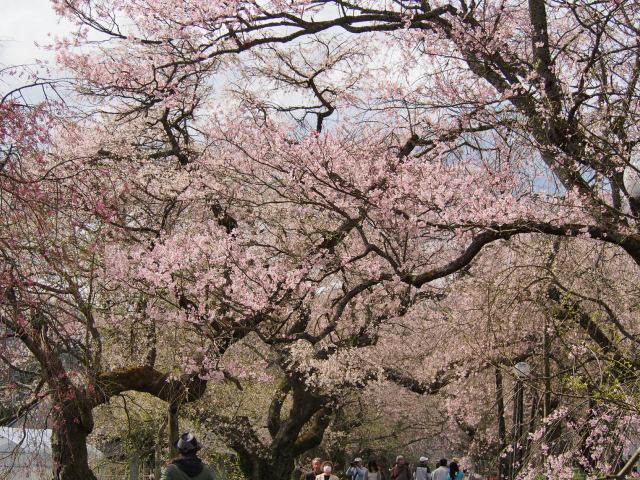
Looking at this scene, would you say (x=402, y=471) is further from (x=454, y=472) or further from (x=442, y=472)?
(x=454, y=472)

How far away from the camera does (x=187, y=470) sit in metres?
5.81

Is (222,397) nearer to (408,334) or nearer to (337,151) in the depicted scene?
(408,334)

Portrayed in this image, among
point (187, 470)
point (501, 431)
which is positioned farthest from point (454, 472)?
point (187, 470)

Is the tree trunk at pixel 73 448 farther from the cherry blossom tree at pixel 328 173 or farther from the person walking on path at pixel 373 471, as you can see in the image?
the person walking on path at pixel 373 471

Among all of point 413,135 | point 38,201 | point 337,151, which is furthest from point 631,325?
point 38,201

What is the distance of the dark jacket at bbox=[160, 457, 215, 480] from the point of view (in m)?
Answer: 5.66

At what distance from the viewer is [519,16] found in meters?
8.70

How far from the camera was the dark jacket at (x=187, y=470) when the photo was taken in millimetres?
5664

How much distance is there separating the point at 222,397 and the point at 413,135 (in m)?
11.6

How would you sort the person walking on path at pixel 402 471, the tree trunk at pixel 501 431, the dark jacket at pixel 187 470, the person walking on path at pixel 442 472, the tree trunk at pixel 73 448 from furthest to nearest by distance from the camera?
the person walking on path at pixel 402 471 < the person walking on path at pixel 442 472 < the tree trunk at pixel 501 431 < the tree trunk at pixel 73 448 < the dark jacket at pixel 187 470

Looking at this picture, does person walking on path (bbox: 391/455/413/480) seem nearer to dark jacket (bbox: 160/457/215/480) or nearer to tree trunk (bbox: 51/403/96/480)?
tree trunk (bbox: 51/403/96/480)

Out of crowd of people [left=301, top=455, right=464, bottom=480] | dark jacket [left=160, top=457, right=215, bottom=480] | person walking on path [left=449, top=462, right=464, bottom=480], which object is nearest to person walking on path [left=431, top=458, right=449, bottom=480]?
crowd of people [left=301, top=455, right=464, bottom=480]

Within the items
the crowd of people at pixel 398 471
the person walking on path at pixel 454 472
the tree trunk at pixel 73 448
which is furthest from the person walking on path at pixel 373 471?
the tree trunk at pixel 73 448

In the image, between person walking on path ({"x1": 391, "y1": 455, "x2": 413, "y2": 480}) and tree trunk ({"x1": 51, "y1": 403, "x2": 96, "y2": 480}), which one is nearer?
tree trunk ({"x1": 51, "y1": 403, "x2": 96, "y2": 480})
